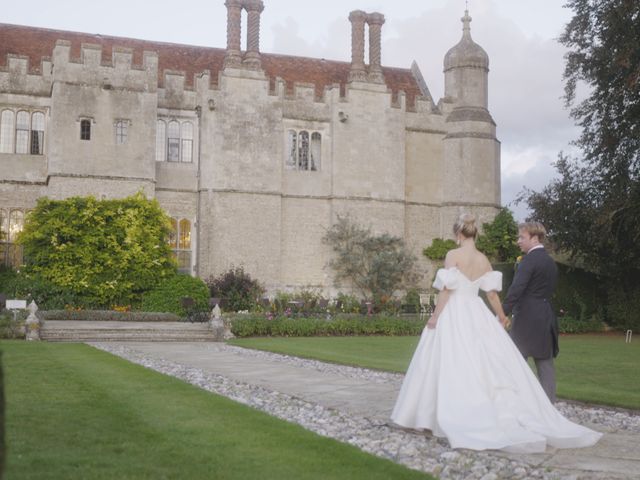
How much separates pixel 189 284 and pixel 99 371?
14.2 metres

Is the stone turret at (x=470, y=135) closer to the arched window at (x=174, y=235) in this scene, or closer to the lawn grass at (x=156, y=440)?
the arched window at (x=174, y=235)

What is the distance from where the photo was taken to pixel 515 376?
5.57 metres

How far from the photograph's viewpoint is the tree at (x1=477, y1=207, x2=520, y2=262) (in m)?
28.5

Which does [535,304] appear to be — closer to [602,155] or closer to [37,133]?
[602,155]

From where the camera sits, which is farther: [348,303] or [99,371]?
[348,303]

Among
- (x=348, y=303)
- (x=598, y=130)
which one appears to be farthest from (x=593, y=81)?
(x=348, y=303)

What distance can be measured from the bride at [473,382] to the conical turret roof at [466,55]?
2458cm

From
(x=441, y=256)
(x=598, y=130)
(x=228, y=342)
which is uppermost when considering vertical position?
(x=598, y=130)

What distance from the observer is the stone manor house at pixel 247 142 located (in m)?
25.8

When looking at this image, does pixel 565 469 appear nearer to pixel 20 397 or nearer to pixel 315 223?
pixel 20 397

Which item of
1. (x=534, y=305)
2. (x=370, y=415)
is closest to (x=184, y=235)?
(x=370, y=415)

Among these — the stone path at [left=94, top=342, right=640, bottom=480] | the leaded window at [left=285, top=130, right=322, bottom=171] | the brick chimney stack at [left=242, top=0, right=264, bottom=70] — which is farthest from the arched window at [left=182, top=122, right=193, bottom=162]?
the stone path at [left=94, top=342, right=640, bottom=480]

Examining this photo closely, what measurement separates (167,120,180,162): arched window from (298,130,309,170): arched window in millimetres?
4346

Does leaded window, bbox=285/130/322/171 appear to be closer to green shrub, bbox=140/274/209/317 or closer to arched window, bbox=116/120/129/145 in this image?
arched window, bbox=116/120/129/145
